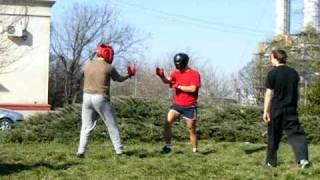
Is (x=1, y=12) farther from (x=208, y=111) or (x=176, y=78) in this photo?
(x=176, y=78)

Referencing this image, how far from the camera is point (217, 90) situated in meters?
58.2

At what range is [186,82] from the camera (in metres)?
11.4

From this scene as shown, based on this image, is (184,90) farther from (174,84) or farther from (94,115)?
(94,115)

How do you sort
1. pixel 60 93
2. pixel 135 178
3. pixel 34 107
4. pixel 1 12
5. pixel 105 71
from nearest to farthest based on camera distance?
pixel 135 178 → pixel 105 71 → pixel 1 12 → pixel 34 107 → pixel 60 93

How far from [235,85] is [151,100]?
39.0 metres

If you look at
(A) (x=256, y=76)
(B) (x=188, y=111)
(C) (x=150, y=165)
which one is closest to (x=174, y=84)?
(B) (x=188, y=111)

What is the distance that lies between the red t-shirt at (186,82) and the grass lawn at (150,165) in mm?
806

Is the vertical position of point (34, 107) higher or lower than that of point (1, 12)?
lower

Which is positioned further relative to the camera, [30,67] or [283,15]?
[283,15]

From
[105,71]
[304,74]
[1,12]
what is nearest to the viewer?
[105,71]

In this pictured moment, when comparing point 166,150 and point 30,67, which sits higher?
point 30,67

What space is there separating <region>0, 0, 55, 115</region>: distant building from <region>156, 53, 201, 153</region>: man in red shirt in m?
31.3

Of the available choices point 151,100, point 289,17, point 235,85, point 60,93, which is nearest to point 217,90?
point 235,85

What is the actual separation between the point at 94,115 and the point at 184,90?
1520mm
